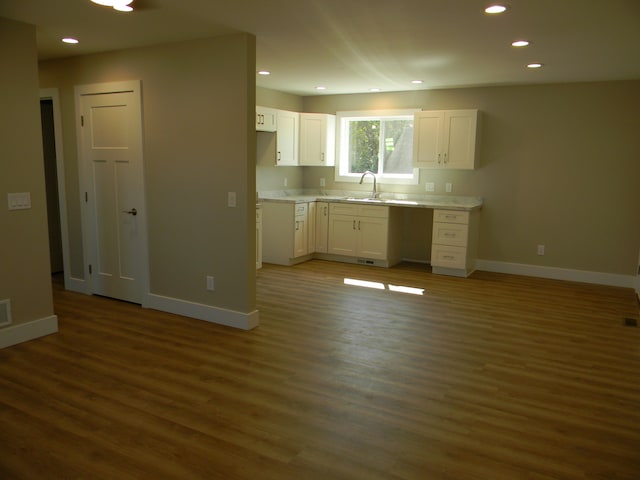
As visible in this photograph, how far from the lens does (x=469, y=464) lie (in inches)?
93.4

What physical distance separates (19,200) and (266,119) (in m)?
3.41

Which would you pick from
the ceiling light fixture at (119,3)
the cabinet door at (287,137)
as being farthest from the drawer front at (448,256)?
the ceiling light fixture at (119,3)

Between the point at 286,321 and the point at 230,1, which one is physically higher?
the point at 230,1

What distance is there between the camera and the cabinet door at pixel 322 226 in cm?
707

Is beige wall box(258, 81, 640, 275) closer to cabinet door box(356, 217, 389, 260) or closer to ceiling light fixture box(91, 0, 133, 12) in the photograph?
cabinet door box(356, 217, 389, 260)

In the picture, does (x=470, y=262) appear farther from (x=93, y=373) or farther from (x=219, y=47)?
(x=93, y=373)

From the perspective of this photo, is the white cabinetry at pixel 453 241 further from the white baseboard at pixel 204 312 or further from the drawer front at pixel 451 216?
the white baseboard at pixel 204 312

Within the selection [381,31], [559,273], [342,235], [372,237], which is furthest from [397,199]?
[381,31]

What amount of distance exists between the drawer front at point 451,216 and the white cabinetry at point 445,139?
2.11ft

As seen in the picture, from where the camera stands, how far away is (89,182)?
16.3ft

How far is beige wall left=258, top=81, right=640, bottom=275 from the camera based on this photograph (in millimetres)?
5828

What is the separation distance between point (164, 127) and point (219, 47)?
0.88m

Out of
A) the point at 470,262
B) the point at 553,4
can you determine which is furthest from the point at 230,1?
the point at 470,262

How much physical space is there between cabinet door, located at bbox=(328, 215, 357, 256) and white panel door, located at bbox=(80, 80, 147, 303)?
3007mm
